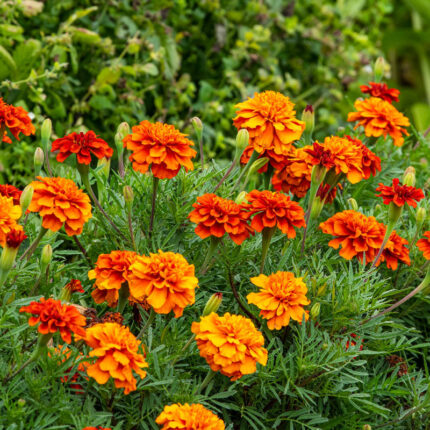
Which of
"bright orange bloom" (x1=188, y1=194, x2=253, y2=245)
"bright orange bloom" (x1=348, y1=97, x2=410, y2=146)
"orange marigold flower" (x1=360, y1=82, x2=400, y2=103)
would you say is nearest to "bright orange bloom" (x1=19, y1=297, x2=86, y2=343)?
"bright orange bloom" (x1=188, y1=194, x2=253, y2=245)

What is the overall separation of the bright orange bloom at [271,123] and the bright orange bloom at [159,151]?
15 cm

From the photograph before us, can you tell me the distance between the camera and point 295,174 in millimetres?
1415

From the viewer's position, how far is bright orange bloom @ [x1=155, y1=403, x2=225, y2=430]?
929 mm

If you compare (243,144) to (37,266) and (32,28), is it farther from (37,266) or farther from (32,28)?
(32,28)

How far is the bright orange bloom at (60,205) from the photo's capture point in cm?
108

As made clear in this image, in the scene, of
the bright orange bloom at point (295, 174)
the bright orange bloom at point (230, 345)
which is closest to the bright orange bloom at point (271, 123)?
the bright orange bloom at point (295, 174)

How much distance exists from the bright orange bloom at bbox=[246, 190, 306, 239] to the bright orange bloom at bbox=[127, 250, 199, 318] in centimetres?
20

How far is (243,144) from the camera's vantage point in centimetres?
133

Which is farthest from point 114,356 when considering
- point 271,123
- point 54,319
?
point 271,123

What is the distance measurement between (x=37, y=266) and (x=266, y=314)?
0.48 metres

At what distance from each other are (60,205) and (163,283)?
0.22 meters

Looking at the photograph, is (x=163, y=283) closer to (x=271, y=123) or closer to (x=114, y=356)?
(x=114, y=356)

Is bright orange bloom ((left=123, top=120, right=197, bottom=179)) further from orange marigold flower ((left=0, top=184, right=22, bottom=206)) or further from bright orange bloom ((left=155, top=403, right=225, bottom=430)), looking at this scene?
bright orange bloom ((left=155, top=403, right=225, bottom=430))

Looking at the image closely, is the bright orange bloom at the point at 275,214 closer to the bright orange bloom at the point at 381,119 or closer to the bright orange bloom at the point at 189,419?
the bright orange bloom at the point at 189,419
